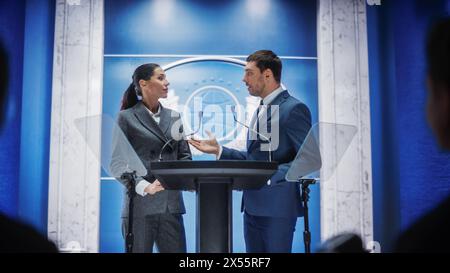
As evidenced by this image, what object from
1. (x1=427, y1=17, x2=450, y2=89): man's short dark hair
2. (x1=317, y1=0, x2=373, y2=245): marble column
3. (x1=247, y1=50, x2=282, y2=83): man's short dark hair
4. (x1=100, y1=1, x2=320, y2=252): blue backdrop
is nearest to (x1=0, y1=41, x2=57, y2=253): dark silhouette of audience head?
(x1=100, y1=1, x2=320, y2=252): blue backdrop

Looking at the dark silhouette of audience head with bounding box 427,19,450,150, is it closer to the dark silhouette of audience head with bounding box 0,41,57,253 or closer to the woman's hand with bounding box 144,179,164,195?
the woman's hand with bounding box 144,179,164,195

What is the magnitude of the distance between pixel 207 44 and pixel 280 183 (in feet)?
3.84

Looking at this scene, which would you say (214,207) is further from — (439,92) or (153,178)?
(439,92)

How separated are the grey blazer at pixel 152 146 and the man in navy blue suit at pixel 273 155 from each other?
0.72 ft

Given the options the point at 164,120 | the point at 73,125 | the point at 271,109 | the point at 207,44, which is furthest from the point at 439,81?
the point at 73,125

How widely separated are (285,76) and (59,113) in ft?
5.21

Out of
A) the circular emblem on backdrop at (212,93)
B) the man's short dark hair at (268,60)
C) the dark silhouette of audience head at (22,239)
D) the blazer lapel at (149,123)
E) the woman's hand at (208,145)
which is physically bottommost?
the dark silhouette of audience head at (22,239)

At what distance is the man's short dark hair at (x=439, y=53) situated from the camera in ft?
10.8

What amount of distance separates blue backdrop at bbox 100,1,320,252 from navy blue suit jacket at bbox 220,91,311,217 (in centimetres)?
36

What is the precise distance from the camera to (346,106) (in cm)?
404

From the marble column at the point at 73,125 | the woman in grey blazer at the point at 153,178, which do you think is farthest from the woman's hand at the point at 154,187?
the marble column at the point at 73,125

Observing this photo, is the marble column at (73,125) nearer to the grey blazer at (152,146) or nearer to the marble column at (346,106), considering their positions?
the grey blazer at (152,146)
